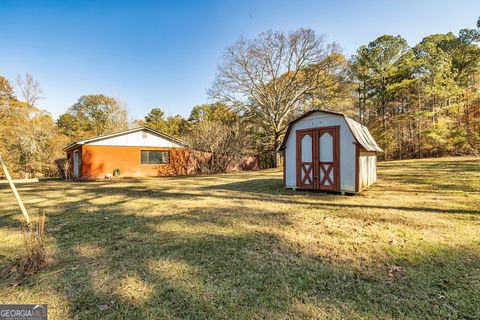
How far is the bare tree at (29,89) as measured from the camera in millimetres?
21978

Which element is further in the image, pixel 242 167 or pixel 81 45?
pixel 242 167

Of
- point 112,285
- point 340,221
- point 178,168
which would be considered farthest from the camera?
point 178,168

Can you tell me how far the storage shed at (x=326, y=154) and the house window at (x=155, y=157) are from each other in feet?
42.1

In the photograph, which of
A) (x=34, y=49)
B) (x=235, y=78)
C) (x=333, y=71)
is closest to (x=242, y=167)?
(x=235, y=78)

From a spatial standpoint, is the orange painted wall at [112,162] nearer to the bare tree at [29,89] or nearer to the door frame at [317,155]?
the bare tree at [29,89]

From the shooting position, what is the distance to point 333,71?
70.5ft

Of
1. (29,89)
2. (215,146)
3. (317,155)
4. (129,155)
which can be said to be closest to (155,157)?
(129,155)

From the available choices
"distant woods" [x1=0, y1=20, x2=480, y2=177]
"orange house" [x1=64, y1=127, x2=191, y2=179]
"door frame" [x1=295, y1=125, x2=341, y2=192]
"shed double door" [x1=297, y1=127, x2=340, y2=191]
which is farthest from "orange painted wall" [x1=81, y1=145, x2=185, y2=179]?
"shed double door" [x1=297, y1=127, x2=340, y2=191]

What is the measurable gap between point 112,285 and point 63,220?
12.9 feet

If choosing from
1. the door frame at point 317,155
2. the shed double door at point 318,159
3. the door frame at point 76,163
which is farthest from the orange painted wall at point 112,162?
the shed double door at point 318,159

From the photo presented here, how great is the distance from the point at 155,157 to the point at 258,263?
17295mm

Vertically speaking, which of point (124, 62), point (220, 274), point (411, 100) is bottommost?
point (220, 274)

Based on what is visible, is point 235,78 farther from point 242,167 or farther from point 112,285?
point 112,285

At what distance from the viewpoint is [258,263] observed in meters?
3.07
